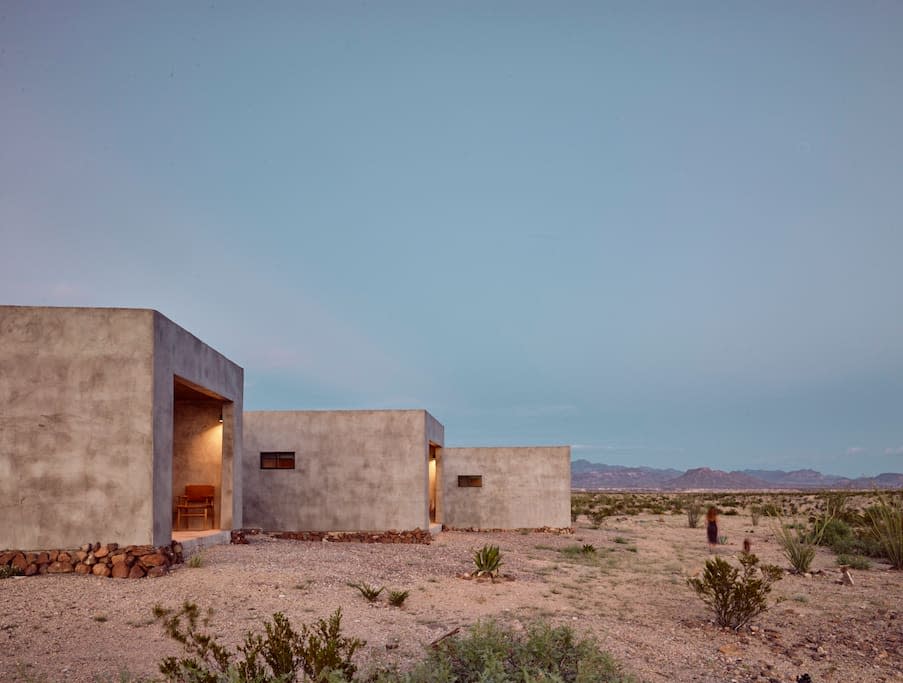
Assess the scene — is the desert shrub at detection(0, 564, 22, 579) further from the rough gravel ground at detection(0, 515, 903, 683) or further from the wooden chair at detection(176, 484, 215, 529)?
the wooden chair at detection(176, 484, 215, 529)

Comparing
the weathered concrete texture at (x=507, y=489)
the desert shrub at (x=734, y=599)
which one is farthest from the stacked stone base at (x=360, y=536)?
the desert shrub at (x=734, y=599)

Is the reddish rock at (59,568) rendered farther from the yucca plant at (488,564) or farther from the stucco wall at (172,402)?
the yucca plant at (488,564)

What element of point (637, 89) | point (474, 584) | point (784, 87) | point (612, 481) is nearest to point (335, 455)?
point (474, 584)

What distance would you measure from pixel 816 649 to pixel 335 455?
12.5 metres

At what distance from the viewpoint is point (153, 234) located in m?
21.2

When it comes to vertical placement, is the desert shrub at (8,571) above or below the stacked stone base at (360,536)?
above

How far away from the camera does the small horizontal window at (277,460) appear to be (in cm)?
1785

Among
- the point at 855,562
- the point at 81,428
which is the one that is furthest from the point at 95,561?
the point at 855,562

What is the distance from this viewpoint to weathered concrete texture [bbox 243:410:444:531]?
17.6 metres

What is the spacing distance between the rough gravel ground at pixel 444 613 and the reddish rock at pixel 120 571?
0.67 ft

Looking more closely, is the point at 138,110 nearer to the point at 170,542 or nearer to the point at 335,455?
the point at 335,455

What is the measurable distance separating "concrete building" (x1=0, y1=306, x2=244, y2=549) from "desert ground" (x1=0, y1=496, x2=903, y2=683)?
0.76 m

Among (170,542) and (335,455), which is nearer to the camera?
(170,542)

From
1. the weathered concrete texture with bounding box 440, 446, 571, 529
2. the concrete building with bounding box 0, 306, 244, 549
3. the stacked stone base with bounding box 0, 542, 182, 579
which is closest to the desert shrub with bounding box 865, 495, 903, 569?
the weathered concrete texture with bounding box 440, 446, 571, 529
